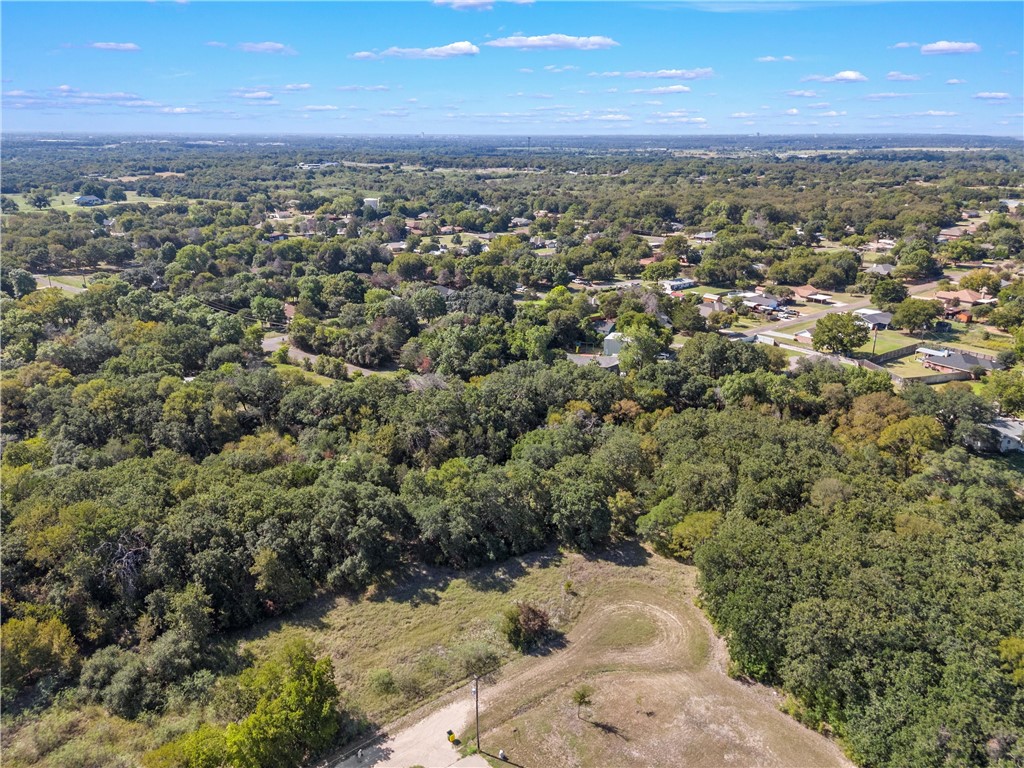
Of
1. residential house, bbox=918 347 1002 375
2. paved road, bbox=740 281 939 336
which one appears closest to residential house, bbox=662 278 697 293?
paved road, bbox=740 281 939 336

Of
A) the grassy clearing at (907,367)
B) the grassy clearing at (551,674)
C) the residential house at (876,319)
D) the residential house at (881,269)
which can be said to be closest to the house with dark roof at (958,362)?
the grassy clearing at (907,367)

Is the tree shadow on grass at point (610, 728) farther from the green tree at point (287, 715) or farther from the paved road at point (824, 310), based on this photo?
the paved road at point (824, 310)

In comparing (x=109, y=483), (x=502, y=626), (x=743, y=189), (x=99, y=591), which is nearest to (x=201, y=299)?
(x=109, y=483)

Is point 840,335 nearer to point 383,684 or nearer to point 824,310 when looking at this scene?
point 824,310

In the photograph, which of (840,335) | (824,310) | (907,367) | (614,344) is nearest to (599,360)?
(614,344)

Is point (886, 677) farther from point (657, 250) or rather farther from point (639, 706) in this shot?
point (657, 250)

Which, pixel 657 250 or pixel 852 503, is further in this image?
pixel 657 250
